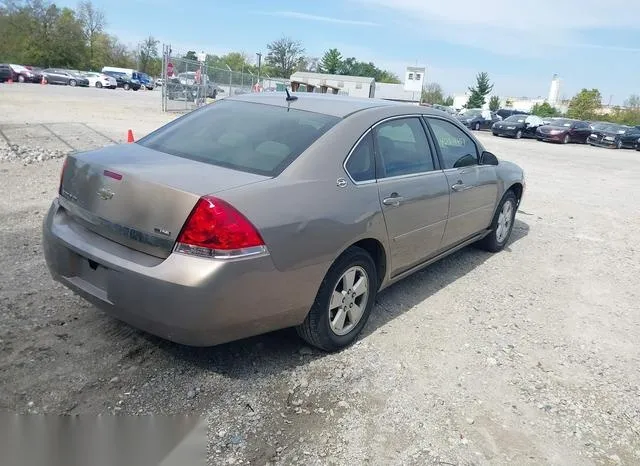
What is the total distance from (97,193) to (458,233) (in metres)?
3.17

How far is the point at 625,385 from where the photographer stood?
3.51 m

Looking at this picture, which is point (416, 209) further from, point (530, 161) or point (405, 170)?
point (530, 161)

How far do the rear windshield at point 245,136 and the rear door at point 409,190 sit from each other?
531 mm

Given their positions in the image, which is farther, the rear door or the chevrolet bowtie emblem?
the rear door

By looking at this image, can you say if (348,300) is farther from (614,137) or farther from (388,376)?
(614,137)

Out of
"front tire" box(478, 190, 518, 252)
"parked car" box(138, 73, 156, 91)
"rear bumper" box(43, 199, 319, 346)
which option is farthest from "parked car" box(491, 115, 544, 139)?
"parked car" box(138, 73, 156, 91)

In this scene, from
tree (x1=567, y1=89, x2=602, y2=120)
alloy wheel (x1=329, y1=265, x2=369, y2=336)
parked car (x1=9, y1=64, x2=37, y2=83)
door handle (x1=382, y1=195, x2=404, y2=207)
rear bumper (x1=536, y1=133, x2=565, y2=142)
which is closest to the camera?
alloy wheel (x1=329, y1=265, x2=369, y2=336)

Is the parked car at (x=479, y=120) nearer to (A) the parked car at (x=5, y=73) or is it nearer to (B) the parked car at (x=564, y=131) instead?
(B) the parked car at (x=564, y=131)

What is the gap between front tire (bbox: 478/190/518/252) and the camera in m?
5.87

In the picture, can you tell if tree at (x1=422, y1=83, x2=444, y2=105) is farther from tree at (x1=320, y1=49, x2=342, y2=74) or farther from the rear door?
the rear door

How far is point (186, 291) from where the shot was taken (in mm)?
2664

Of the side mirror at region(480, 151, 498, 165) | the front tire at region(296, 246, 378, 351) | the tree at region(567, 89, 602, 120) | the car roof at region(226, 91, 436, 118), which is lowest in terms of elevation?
the front tire at region(296, 246, 378, 351)

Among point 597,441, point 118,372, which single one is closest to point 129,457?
point 118,372

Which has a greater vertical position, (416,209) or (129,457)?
(416,209)
